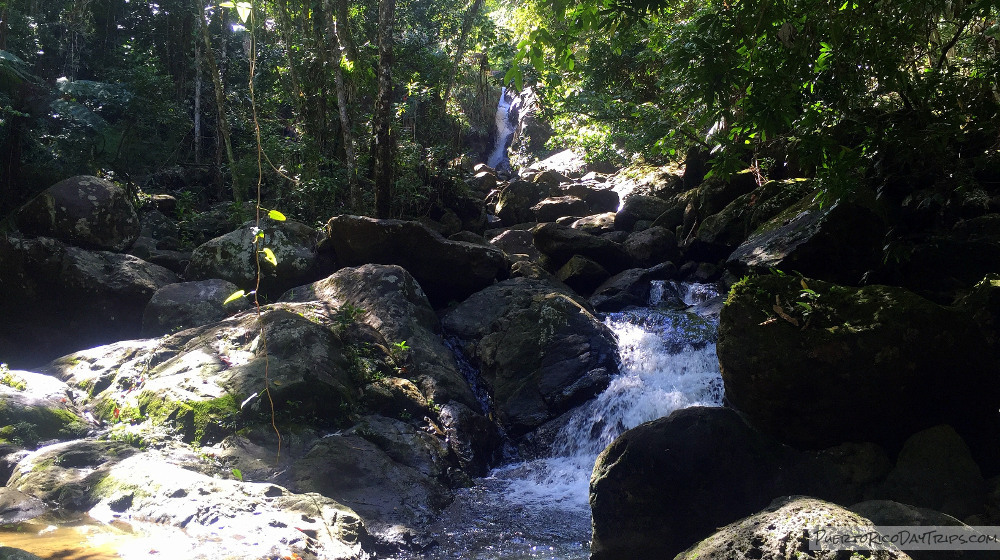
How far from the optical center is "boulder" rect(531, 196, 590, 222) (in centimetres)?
1727

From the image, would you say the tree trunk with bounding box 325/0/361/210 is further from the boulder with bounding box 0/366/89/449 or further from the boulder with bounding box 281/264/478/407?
the boulder with bounding box 0/366/89/449

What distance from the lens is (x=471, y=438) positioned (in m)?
7.60

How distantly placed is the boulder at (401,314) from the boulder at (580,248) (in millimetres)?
4110

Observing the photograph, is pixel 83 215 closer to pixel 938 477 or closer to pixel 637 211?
pixel 637 211

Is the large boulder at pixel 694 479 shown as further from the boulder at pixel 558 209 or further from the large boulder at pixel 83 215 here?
the boulder at pixel 558 209

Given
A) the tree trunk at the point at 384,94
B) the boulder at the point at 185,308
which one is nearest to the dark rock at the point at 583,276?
the tree trunk at the point at 384,94

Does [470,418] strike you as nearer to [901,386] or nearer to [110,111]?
[901,386]

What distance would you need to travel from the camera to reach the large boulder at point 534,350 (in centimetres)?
860

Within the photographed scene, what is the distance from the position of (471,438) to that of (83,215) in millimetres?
7286

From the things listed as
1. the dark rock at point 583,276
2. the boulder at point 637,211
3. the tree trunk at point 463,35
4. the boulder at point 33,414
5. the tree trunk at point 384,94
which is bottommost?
the boulder at point 33,414

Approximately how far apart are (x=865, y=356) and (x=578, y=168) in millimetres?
18639

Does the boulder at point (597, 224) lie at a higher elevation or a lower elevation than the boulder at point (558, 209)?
lower

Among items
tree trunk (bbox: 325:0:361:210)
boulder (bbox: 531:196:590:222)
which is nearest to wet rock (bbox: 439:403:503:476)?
tree trunk (bbox: 325:0:361:210)

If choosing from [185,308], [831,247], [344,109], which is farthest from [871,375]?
[344,109]
